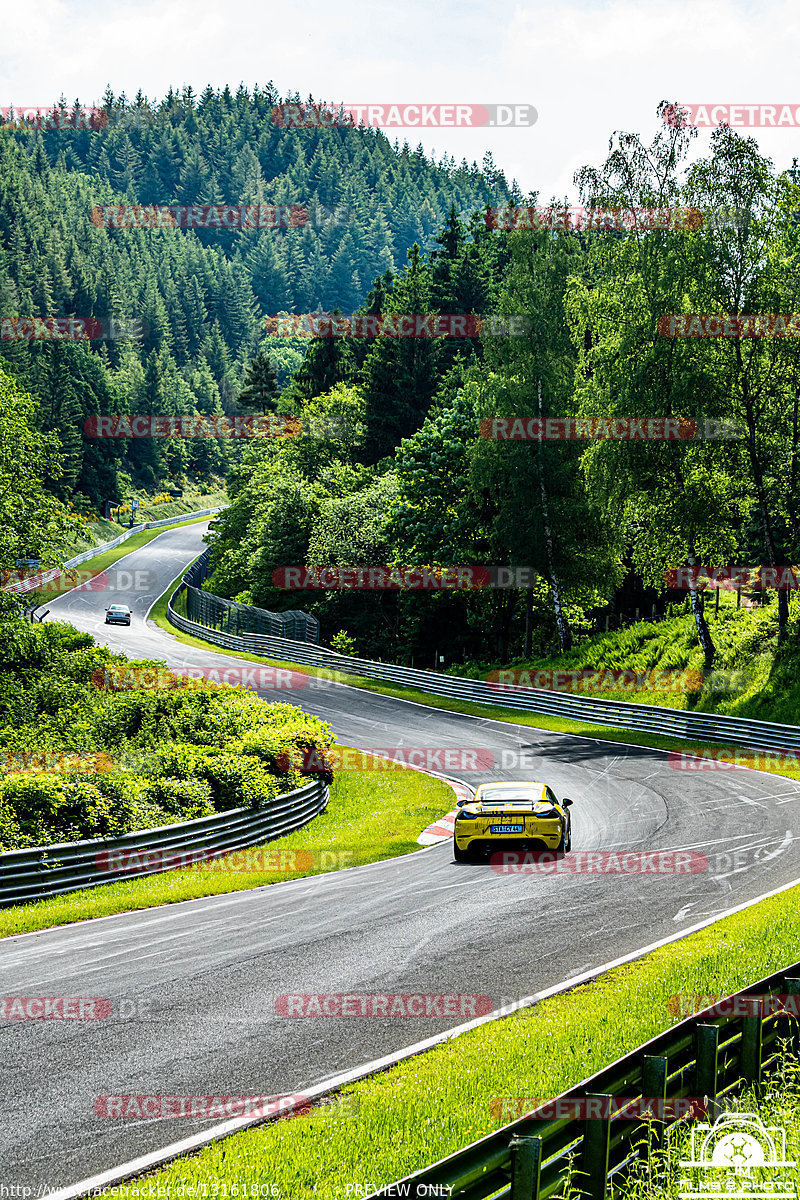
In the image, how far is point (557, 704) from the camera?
120ft

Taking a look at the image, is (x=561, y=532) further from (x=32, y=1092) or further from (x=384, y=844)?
→ (x=32, y=1092)

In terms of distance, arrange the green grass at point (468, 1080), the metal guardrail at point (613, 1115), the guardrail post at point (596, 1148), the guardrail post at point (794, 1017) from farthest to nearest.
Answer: the guardrail post at point (794, 1017)
the green grass at point (468, 1080)
the guardrail post at point (596, 1148)
the metal guardrail at point (613, 1115)

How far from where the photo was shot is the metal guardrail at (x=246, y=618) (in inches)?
2115

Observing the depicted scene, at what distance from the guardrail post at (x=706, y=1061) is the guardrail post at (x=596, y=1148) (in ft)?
4.41

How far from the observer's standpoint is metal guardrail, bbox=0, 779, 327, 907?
1552 centimetres

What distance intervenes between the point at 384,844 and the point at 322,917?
6.47 metres

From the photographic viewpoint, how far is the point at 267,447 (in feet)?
273

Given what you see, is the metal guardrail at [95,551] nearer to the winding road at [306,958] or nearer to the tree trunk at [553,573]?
the winding road at [306,958]

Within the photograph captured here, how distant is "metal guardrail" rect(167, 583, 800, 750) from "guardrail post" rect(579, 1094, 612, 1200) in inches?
965

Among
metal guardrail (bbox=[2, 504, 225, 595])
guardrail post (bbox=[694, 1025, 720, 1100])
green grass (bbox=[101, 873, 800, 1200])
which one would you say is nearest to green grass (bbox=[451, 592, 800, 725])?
green grass (bbox=[101, 873, 800, 1200])

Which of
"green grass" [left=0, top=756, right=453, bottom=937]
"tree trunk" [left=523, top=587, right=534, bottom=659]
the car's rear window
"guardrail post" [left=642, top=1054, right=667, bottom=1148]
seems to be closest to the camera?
"guardrail post" [left=642, top=1054, right=667, bottom=1148]

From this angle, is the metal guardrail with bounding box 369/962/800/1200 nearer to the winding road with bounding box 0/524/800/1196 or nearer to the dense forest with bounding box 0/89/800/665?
the winding road with bounding box 0/524/800/1196

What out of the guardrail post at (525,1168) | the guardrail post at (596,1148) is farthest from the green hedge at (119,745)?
the guardrail post at (525,1168)

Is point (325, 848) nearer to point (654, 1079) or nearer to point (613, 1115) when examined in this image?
point (654, 1079)
